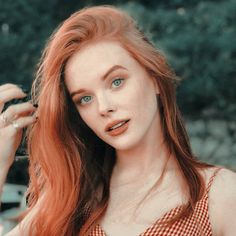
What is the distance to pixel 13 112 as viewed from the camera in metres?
2.34

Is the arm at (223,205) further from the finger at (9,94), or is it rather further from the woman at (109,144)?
the finger at (9,94)

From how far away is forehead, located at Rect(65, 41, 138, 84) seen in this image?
85.7 inches

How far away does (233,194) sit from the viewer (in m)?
2.14

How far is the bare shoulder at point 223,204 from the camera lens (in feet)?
6.92

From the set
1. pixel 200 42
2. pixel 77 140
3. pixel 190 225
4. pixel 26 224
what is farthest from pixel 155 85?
pixel 200 42

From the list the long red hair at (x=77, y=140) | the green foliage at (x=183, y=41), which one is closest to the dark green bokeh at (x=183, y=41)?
the green foliage at (x=183, y=41)

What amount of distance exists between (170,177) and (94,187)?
0.31 meters

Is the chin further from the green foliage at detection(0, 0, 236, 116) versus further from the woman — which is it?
the green foliage at detection(0, 0, 236, 116)

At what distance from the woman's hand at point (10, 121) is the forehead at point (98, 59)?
0.22 metres

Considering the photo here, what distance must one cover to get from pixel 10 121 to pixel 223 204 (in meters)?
0.77

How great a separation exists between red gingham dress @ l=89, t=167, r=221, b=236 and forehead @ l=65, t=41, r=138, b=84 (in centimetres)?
48

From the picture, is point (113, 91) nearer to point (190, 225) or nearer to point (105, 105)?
point (105, 105)

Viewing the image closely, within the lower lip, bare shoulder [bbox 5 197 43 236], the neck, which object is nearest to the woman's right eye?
the lower lip

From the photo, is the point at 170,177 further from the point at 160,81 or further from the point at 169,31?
the point at 169,31
